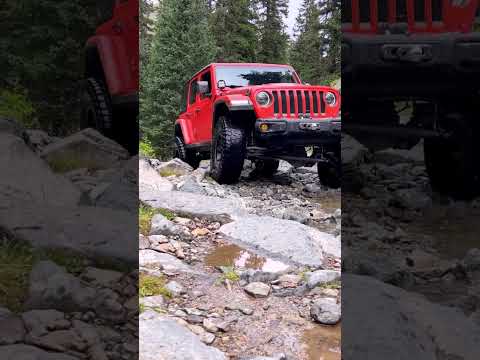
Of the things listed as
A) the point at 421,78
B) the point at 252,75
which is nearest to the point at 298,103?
the point at 252,75

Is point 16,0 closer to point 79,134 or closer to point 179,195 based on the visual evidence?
point 79,134

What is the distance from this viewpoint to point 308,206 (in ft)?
6.36

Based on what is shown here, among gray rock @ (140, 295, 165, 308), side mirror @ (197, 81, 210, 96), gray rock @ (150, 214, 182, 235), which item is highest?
side mirror @ (197, 81, 210, 96)

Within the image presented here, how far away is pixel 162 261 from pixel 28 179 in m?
0.67

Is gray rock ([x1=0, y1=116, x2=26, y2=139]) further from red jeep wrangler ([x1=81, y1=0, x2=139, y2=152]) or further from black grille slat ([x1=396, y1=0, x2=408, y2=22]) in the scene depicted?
black grille slat ([x1=396, y1=0, x2=408, y2=22])

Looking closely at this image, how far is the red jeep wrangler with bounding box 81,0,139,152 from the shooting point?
1.88 m

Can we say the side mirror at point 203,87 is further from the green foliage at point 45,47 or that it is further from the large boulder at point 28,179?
the large boulder at point 28,179

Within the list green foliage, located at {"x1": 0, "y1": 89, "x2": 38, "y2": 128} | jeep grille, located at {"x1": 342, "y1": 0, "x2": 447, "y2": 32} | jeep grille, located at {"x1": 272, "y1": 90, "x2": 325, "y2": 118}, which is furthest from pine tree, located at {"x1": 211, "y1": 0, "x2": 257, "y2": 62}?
green foliage, located at {"x1": 0, "y1": 89, "x2": 38, "y2": 128}

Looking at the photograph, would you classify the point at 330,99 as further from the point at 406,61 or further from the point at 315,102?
the point at 406,61

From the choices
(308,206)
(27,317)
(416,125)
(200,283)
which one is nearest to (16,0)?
(27,317)

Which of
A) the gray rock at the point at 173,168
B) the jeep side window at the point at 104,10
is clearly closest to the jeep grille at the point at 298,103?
the gray rock at the point at 173,168

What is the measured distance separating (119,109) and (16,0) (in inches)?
24.9

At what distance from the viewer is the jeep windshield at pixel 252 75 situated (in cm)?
202

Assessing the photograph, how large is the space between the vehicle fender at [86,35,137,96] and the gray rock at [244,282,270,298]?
101 cm
